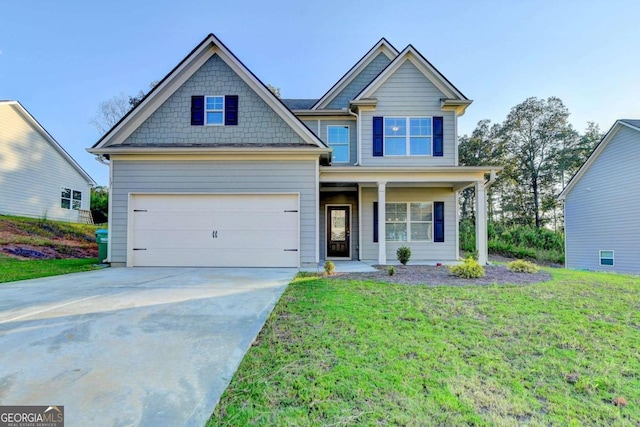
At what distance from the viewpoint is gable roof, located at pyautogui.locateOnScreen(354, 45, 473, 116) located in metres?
10.8

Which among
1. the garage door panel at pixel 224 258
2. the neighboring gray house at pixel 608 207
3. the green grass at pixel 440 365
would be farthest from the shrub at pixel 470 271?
the neighboring gray house at pixel 608 207

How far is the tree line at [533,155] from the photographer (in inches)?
906

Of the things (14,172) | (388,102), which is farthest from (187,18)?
(14,172)

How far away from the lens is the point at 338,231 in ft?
39.4

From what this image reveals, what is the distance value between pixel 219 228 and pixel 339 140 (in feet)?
18.6

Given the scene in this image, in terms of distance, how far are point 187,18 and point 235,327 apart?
47.3 ft

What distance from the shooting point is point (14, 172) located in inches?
642

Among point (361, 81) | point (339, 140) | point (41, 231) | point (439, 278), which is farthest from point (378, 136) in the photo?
point (41, 231)

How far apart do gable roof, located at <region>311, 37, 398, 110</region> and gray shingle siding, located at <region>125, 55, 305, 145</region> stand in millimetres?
3244

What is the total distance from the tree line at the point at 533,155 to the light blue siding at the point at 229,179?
20.3m

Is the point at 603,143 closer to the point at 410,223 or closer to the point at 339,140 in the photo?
the point at 410,223

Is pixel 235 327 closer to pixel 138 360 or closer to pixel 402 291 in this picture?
pixel 138 360

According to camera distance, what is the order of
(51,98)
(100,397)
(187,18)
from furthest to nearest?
(51,98)
(187,18)
(100,397)

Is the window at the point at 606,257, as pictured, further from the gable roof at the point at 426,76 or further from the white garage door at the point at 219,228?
the white garage door at the point at 219,228
